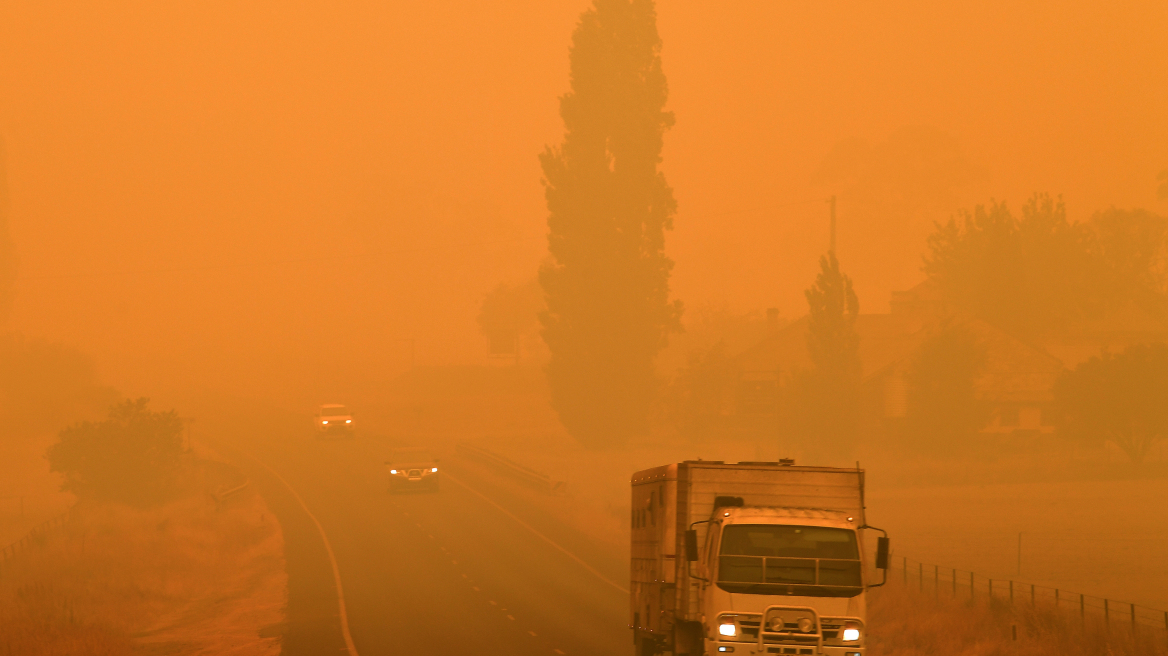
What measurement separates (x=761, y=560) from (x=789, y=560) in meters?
0.33

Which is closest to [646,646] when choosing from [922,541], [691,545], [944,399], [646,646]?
[646,646]

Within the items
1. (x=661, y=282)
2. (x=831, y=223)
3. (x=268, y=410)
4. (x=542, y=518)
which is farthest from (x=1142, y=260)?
(x=542, y=518)

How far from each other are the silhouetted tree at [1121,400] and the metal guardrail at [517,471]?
29710 millimetres

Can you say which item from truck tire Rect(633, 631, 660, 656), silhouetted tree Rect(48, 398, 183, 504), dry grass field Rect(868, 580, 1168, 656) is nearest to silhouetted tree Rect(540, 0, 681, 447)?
silhouetted tree Rect(48, 398, 183, 504)

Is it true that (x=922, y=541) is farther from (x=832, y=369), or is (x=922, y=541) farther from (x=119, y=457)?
(x=119, y=457)

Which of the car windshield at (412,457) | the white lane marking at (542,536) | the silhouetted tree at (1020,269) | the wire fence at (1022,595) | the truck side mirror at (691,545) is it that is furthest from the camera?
the silhouetted tree at (1020,269)

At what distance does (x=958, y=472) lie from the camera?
54781mm

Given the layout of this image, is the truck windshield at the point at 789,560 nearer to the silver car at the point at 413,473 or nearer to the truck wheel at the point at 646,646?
the truck wheel at the point at 646,646

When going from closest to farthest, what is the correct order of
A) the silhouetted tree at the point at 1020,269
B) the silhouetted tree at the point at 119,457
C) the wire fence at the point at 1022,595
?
the wire fence at the point at 1022,595
the silhouetted tree at the point at 119,457
the silhouetted tree at the point at 1020,269

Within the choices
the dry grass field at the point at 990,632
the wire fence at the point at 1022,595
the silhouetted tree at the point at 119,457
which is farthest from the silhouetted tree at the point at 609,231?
the dry grass field at the point at 990,632

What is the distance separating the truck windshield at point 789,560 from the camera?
1285cm

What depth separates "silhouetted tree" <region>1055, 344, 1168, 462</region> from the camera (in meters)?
57.4

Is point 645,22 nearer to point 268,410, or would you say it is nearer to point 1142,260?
point 268,410

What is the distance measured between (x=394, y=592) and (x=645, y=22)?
4961 cm
